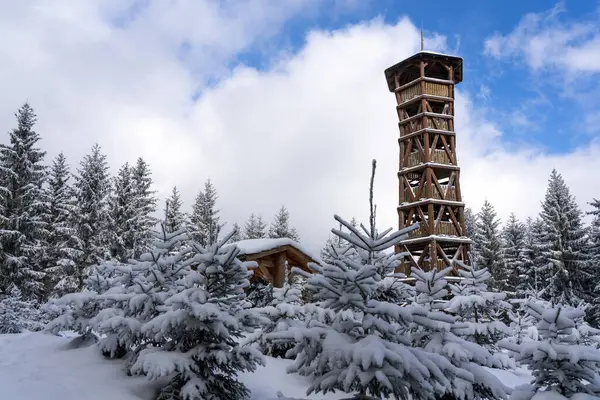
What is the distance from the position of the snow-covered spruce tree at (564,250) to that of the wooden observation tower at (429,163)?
8.91 metres

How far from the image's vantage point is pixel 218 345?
5.77 metres

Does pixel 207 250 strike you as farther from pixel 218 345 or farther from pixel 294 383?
pixel 294 383

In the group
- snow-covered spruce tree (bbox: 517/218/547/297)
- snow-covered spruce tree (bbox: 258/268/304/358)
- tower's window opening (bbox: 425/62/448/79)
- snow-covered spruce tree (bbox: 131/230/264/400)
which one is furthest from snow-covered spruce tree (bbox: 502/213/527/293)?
snow-covered spruce tree (bbox: 131/230/264/400)

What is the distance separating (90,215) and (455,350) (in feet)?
89.6

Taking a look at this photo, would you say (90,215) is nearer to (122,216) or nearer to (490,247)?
(122,216)

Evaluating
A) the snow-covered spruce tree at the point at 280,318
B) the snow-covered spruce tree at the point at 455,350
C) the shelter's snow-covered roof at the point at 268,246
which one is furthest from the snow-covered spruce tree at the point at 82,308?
the snow-covered spruce tree at the point at 455,350

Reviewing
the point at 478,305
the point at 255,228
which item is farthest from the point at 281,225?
the point at 478,305

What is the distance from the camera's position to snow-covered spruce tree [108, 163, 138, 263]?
2722 cm

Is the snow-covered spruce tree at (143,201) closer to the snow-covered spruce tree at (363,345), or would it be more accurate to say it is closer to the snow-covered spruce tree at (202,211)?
the snow-covered spruce tree at (202,211)

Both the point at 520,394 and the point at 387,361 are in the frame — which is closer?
the point at 387,361

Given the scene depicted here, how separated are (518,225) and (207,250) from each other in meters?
37.5

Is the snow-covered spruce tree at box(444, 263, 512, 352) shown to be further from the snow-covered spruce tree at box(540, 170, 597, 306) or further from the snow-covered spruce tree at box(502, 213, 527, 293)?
the snow-covered spruce tree at box(502, 213, 527, 293)

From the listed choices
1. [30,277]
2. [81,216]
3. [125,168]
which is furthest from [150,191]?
[30,277]

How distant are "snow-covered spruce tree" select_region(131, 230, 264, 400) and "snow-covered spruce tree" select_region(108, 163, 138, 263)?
74.2 feet
